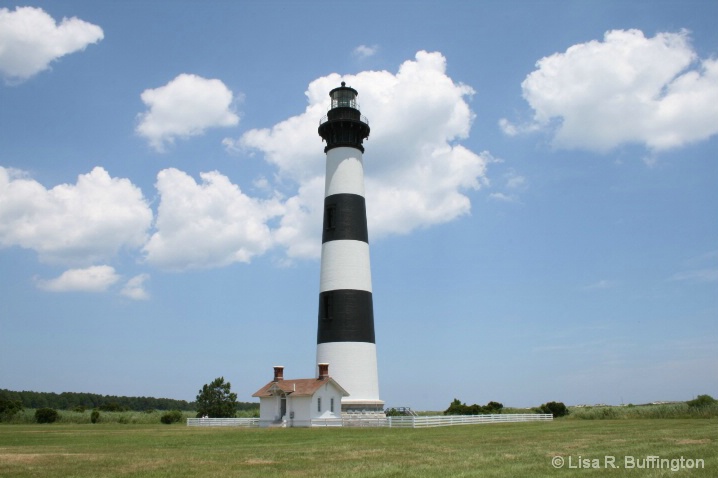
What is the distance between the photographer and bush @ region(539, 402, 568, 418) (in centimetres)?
4638

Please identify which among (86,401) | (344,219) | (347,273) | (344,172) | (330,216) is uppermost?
(344,172)

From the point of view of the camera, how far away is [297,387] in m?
35.2

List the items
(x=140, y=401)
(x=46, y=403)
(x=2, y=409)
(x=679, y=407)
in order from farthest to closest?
1. (x=140, y=401)
2. (x=46, y=403)
3. (x=2, y=409)
4. (x=679, y=407)

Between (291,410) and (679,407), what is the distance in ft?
83.6

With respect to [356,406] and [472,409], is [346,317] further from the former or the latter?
[472,409]

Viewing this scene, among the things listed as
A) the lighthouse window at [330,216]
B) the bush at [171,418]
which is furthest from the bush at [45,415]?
the lighthouse window at [330,216]

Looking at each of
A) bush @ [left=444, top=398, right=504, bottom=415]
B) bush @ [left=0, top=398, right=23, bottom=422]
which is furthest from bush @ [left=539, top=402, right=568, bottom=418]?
bush @ [left=0, top=398, right=23, bottom=422]

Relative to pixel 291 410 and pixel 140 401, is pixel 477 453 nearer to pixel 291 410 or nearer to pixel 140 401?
pixel 291 410

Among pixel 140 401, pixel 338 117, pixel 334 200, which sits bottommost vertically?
pixel 140 401

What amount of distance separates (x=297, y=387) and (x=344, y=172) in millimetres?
13980

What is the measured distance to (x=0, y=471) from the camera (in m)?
12.9

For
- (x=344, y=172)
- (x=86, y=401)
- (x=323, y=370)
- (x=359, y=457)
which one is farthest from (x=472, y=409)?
(x=86, y=401)

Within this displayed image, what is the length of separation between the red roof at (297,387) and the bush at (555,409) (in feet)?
66.8

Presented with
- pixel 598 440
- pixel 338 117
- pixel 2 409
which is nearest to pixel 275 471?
pixel 598 440
